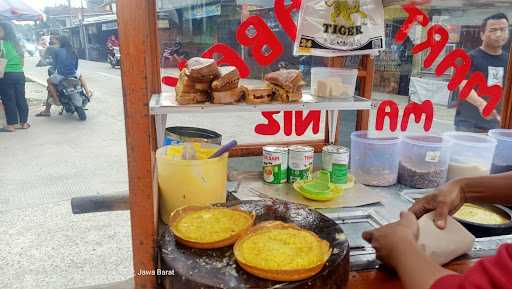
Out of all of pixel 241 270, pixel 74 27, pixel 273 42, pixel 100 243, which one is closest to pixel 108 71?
pixel 74 27

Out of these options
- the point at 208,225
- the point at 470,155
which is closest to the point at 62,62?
the point at 208,225

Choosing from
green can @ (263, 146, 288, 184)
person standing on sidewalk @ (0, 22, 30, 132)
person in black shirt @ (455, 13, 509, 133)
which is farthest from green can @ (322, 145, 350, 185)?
person standing on sidewalk @ (0, 22, 30, 132)

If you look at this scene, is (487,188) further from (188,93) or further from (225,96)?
(188,93)

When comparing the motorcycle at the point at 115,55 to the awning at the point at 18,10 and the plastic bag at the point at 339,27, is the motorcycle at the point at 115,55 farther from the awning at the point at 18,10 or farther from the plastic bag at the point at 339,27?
the awning at the point at 18,10

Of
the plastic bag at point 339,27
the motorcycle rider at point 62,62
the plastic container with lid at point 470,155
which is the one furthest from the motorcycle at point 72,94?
the plastic container with lid at point 470,155

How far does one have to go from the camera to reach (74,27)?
1488 centimetres

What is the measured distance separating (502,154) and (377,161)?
639mm

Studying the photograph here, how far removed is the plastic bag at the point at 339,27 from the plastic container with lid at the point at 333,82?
0.59 feet

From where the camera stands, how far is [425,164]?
169 cm

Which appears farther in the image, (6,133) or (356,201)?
(6,133)

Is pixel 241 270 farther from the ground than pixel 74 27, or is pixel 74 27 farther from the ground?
pixel 74 27

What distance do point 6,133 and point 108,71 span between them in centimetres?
923

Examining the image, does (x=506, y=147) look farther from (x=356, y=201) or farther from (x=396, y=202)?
(x=356, y=201)

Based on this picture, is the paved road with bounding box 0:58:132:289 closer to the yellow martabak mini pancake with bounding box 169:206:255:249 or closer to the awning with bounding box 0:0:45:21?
the yellow martabak mini pancake with bounding box 169:206:255:249
